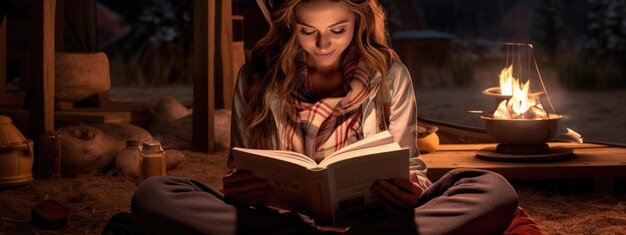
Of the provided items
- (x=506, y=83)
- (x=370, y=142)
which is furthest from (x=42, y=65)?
(x=370, y=142)

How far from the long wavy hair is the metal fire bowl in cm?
141

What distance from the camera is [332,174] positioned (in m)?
2.69

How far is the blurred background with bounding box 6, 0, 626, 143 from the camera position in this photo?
9.71m

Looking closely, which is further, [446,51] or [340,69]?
[446,51]

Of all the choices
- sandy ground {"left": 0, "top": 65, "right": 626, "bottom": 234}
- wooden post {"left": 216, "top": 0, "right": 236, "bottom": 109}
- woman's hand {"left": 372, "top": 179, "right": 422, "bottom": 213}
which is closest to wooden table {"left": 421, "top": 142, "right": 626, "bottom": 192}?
sandy ground {"left": 0, "top": 65, "right": 626, "bottom": 234}

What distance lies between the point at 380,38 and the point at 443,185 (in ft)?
1.99

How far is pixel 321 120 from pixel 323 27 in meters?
0.34

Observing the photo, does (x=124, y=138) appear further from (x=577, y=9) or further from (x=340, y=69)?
(x=577, y=9)

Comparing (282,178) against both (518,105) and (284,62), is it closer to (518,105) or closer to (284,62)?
(284,62)

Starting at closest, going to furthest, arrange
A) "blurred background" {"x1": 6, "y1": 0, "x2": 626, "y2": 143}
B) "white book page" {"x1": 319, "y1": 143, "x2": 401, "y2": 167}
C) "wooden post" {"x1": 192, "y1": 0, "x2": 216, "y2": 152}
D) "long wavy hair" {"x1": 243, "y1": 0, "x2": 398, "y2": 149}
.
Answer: "white book page" {"x1": 319, "y1": 143, "x2": 401, "y2": 167} → "long wavy hair" {"x1": 243, "y1": 0, "x2": 398, "y2": 149} → "wooden post" {"x1": 192, "y1": 0, "x2": 216, "y2": 152} → "blurred background" {"x1": 6, "y1": 0, "x2": 626, "y2": 143}

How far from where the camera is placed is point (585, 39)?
1019 cm

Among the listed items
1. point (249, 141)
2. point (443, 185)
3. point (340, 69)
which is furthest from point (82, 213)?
point (443, 185)

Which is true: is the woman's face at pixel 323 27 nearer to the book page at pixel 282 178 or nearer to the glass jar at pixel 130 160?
the book page at pixel 282 178

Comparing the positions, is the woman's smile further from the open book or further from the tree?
the tree
